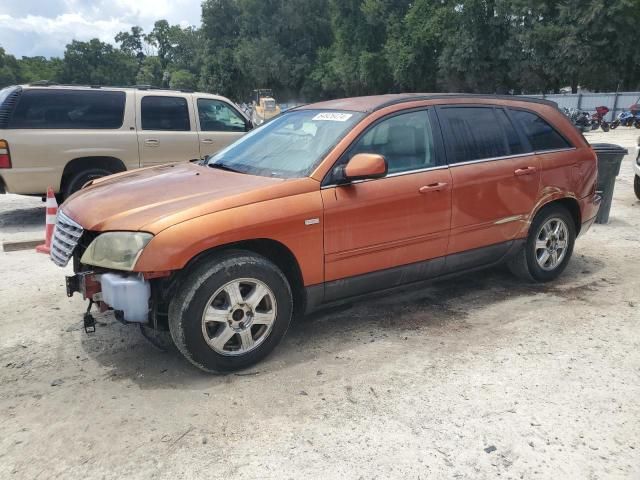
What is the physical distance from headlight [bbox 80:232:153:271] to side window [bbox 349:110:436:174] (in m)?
1.60

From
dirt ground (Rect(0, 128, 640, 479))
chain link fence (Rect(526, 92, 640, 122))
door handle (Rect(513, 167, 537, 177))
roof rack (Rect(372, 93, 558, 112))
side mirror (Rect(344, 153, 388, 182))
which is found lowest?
dirt ground (Rect(0, 128, 640, 479))

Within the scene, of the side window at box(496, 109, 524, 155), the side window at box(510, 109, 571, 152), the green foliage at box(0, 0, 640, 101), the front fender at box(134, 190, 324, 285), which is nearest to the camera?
the front fender at box(134, 190, 324, 285)

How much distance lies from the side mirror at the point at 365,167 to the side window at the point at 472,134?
964 mm

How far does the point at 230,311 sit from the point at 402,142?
6.09ft

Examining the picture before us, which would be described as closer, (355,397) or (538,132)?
(355,397)

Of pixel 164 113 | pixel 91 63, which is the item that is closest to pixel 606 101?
pixel 164 113

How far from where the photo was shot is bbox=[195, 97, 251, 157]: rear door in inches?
344

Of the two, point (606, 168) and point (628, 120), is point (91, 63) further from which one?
point (606, 168)

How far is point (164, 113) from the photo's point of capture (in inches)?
332

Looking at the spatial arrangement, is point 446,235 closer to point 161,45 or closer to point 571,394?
point 571,394

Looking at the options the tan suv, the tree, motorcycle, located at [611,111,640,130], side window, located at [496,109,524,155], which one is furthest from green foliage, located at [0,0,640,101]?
side window, located at [496,109,524,155]

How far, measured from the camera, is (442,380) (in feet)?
11.0

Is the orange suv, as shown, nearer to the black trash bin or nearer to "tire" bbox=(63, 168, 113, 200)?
the black trash bin

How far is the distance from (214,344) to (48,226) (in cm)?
316
